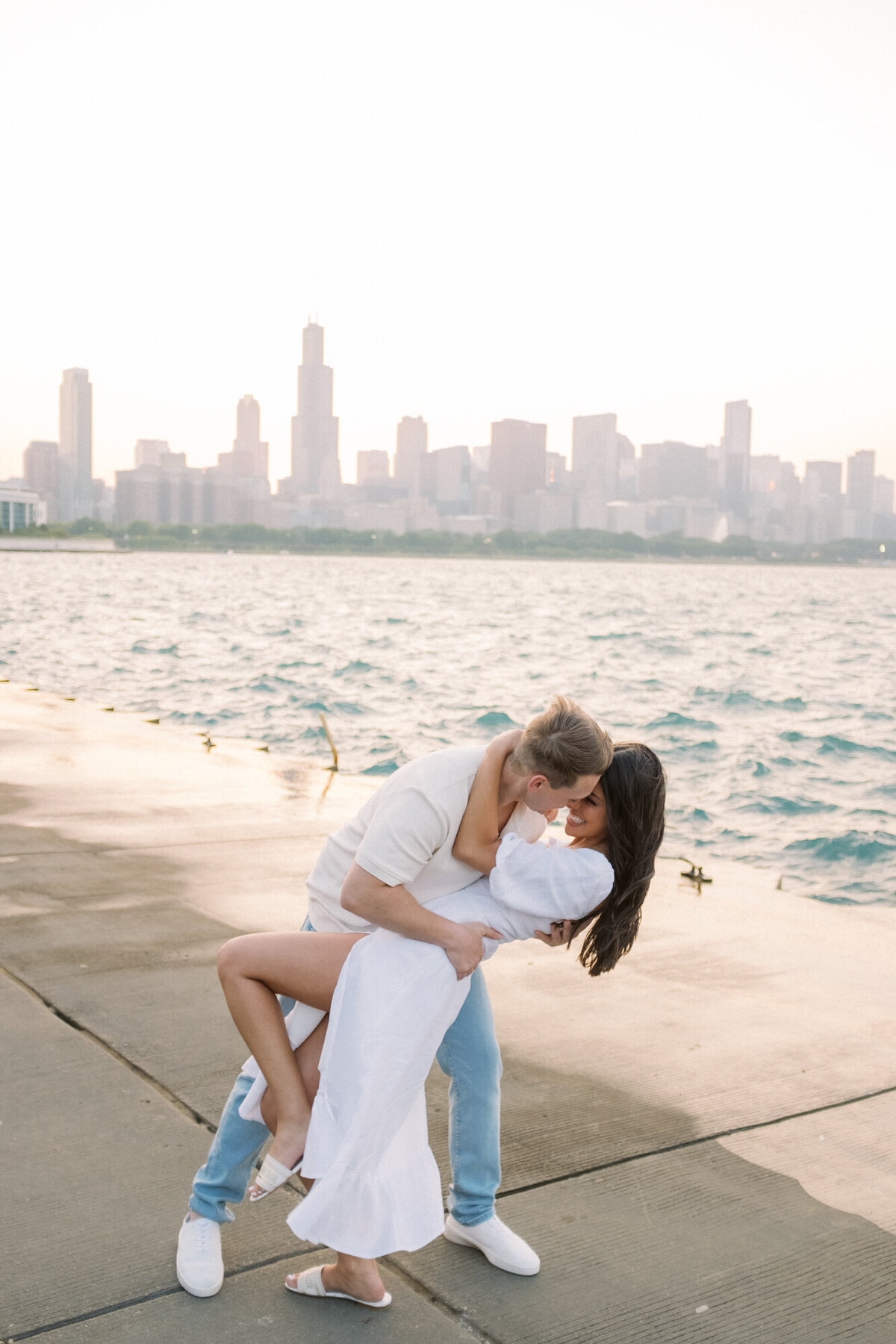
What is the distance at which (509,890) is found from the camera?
269 cm

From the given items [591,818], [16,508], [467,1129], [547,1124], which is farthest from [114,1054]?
[16,508]

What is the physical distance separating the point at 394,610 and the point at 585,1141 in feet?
203

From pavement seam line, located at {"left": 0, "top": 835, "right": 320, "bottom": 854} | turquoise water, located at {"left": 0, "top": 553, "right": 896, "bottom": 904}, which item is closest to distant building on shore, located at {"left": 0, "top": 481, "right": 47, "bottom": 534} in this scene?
turquoise water, located at {"left": 0, "top": 553, "right": 896, "bottom": 904}

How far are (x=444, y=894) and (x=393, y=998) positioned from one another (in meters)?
0.26

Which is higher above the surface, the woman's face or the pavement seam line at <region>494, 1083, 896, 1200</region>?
the woman's face

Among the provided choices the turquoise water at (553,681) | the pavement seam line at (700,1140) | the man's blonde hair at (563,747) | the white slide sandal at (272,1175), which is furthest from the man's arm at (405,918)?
the turquoise water at (553,681)

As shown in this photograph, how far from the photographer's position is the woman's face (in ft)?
8.94

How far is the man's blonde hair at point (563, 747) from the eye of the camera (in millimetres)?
2549

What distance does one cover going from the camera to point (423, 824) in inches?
104

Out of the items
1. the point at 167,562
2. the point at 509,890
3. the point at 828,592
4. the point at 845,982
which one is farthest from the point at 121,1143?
the point at 167,562

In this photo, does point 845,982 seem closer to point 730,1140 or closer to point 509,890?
point 730,1140

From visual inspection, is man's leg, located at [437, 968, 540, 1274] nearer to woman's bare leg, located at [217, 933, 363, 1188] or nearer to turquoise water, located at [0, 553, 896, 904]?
woman's bare leg, located at [217, 933, 363, 1188]

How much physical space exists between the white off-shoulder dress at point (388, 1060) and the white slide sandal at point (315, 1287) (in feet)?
1.01

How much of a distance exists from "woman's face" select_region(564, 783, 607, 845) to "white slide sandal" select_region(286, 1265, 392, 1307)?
1.17 meters
